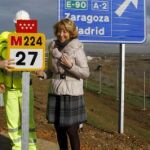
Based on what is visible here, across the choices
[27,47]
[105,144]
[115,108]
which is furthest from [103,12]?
[115,108]

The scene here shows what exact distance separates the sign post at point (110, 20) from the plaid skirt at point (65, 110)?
3749 millimetres

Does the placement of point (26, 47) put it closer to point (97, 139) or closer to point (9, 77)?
point (9, 77)

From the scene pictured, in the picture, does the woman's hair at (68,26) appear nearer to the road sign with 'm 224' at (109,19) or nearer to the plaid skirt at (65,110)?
the plaid skirt at (65,110)

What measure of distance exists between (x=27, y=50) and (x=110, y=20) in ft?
16.1

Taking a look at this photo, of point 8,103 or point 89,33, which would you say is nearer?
point 8,103

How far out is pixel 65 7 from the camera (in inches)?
391

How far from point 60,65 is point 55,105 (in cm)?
48

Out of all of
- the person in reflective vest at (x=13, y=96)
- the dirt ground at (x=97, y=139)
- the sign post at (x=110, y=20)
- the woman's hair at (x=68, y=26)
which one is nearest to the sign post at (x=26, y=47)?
the woman's hair at (x=68, y=26)

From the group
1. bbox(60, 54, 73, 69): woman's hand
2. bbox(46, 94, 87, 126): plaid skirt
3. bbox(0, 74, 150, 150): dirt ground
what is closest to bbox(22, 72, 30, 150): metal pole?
bbox(60, 54, 73, 69): woman's hand

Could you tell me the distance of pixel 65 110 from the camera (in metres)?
6.38

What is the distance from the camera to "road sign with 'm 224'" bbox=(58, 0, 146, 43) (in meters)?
10.1

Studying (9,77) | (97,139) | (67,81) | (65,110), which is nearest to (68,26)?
(67,81)

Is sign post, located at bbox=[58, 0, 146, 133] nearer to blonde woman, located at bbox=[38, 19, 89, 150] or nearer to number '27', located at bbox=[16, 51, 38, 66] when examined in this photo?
blonde woman, located at bbox=[38, 19, 89, 150]

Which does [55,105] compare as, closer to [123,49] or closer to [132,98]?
[123,49]
